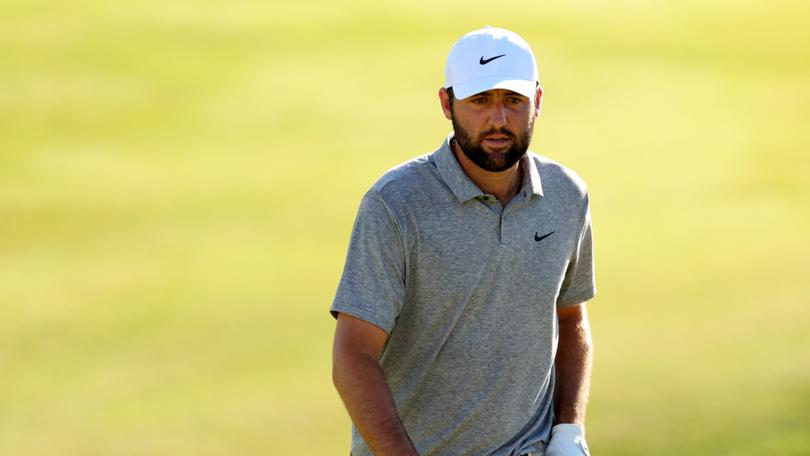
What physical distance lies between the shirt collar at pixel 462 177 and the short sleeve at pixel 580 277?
17 centimetres

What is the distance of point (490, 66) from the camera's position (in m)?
2.26

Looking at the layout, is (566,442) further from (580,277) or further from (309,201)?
(309,201)

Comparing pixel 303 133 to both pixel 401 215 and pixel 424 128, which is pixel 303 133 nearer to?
Result: pixel 424 128

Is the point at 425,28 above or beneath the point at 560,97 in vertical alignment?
above

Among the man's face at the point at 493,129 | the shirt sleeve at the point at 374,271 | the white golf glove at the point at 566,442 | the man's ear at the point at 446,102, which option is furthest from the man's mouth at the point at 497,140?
the white golf glove at the point at 566,442

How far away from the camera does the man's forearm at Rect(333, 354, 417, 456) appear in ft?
6.88

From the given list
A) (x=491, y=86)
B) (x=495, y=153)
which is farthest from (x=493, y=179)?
(x=491, y=86)

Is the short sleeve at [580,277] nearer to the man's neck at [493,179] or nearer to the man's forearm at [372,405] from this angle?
the man's neck at [493,179]

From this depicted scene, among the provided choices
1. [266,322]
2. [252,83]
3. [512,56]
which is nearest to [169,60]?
[252,83]

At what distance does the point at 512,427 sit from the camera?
2.28 m

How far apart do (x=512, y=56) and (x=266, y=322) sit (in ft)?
9.80

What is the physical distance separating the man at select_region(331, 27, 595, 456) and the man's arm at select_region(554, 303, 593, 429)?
0.09 m

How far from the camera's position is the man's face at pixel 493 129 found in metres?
2.25

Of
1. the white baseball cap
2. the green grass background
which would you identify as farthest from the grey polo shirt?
the green grass background
